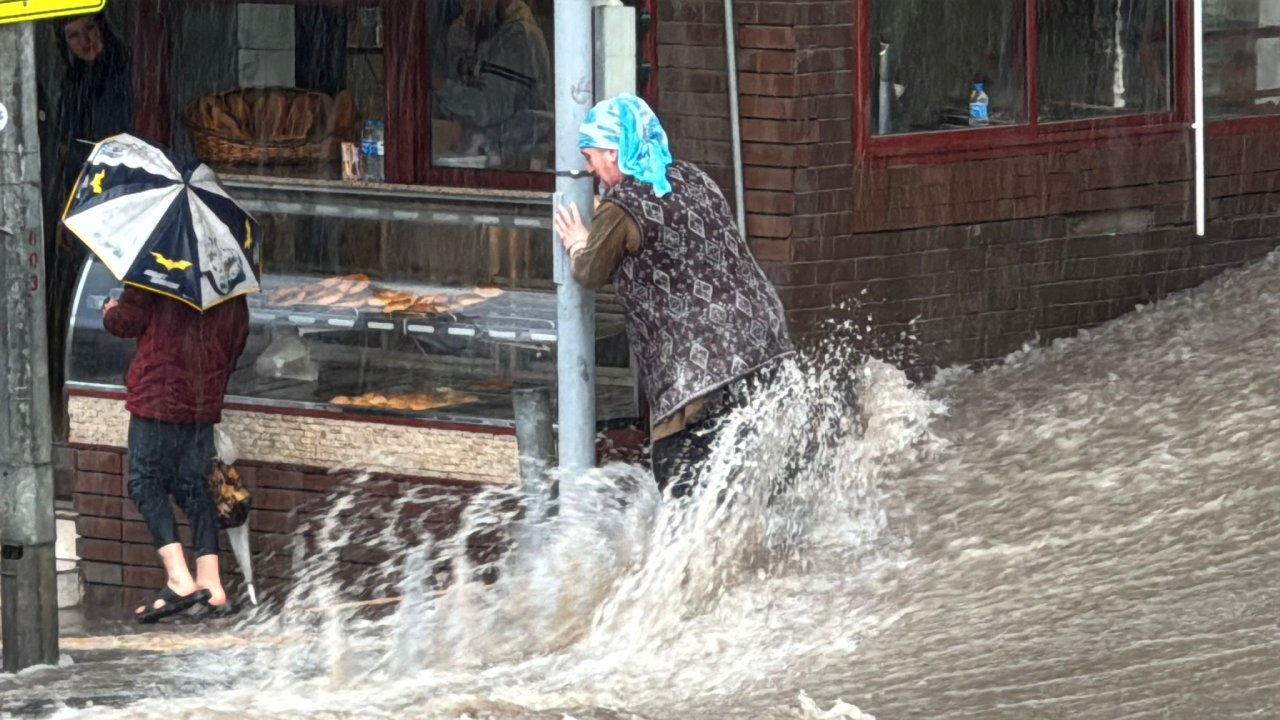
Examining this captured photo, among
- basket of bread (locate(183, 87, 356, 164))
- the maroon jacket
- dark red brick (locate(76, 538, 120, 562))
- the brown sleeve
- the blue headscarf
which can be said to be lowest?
dark red brick (locate(76, 538, 120, 562))

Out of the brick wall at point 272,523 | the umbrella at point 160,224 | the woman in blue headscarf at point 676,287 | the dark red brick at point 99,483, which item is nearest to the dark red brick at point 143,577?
the brick wall at point 272,523

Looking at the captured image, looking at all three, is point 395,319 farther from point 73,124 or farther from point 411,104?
point 73,124

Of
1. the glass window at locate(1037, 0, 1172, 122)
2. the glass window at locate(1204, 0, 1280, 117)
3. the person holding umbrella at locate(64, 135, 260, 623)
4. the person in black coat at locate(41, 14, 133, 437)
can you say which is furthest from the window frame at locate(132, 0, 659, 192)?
the glass window at locate(1204, 0, 1280, 117)

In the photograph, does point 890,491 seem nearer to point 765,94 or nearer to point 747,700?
point 765,94

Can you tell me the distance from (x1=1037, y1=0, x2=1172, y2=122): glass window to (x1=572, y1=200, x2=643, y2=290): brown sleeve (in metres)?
3.68

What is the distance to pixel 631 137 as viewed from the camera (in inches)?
286

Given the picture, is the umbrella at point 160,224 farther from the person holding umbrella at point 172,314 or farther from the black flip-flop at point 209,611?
the black flip-flop at point 209,611

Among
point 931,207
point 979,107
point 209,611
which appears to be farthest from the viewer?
point 979,107

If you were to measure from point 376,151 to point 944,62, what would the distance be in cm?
274

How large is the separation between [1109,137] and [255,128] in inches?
163

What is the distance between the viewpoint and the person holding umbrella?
8.74 m

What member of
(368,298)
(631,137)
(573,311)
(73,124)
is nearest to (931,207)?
(368,298)

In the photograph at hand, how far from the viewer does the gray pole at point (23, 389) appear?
25.4ft

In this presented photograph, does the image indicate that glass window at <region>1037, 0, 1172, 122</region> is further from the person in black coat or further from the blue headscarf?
the person in black coat
